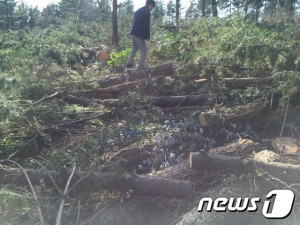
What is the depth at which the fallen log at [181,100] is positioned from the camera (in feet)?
20.7

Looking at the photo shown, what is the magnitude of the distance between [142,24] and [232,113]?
3093 millimetres

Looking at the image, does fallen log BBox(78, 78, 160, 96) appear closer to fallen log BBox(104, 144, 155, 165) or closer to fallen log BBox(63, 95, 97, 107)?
fallen log BBox(63, 95, 97, 107)

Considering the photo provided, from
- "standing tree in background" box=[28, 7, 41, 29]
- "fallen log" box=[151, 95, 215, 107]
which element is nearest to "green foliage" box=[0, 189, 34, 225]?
"fallen log" box=[151, 95, 215, 107]

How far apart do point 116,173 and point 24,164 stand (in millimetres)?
1423

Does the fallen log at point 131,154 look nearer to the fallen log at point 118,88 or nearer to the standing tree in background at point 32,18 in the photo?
the fallen log at point 118,88

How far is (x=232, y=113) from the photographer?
18.4 ft

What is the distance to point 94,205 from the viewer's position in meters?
4.11

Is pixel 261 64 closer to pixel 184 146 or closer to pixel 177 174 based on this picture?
pixel 184 146

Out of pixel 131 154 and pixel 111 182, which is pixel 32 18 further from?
pixel 111 182

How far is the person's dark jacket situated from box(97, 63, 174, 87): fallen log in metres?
0.85

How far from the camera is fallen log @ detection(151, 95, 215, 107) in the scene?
20.7ft

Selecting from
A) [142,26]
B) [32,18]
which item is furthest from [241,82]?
[32,18]

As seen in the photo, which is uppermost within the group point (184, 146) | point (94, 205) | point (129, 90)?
point (129, 90)

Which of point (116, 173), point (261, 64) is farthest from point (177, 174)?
point (261, 64)
